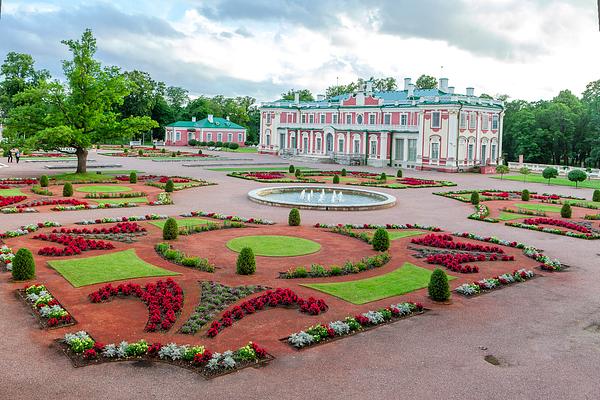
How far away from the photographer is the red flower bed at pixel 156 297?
11.1 meters

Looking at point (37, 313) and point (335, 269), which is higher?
point (335, 269)

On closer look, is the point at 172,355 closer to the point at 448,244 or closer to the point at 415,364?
the point at 415,364

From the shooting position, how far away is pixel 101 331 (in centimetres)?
1067

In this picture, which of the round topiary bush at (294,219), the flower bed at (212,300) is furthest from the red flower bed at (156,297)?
the round topiary bush at (294,219)

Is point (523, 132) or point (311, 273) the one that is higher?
point (523, 132)

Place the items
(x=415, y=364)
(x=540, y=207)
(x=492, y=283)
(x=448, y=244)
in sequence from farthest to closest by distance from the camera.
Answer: (x=540, y=207) → (x=448, y=244) → (x=492, y=283) → (x=415, y=364)

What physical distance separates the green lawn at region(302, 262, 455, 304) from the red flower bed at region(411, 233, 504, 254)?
3.73m

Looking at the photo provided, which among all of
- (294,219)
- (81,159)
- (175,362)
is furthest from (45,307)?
(81,159)

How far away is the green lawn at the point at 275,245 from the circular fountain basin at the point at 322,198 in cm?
780

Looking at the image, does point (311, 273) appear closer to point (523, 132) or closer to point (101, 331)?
point (101, 331)

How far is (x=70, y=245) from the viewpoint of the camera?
17297mm

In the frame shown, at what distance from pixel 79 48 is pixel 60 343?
32.7 m

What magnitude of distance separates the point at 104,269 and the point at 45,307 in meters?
3.60

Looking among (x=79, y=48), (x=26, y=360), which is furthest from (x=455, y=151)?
(x=26, y=360)
